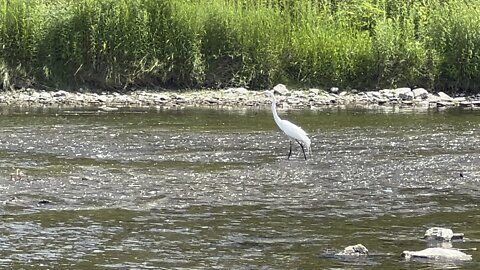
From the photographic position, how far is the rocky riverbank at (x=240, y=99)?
22.2 metres

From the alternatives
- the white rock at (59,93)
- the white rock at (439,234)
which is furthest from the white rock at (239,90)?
the white rock at (439,234)

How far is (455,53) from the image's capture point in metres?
24.1

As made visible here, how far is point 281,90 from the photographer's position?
921 inches

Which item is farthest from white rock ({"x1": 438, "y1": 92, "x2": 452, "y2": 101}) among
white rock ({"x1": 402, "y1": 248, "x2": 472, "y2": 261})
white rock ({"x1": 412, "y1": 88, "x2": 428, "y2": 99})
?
white rock ({"x1": 402, "y1": 248, "x2": 472, "y2": 261})

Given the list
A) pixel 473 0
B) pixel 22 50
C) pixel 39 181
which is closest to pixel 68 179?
pixel 39 181

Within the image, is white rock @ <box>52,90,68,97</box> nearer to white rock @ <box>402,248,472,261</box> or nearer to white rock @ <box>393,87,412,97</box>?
white rock @ <box>393,87,412,97</box>

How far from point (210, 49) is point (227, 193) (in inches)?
503

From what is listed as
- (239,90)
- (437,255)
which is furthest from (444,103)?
(437,255)

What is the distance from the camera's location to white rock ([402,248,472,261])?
844cm

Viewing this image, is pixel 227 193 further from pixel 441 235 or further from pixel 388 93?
pixel 388 93

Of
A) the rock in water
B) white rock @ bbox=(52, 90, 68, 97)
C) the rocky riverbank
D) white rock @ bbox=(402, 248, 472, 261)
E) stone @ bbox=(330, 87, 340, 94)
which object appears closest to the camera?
white rock @ bbox=(402, 248, 472, 261)

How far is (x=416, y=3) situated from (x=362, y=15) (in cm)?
202

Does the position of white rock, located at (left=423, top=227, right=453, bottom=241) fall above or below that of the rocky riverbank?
below

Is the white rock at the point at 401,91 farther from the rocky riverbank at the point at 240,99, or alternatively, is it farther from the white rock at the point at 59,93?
the white rock at the point at 59,93
